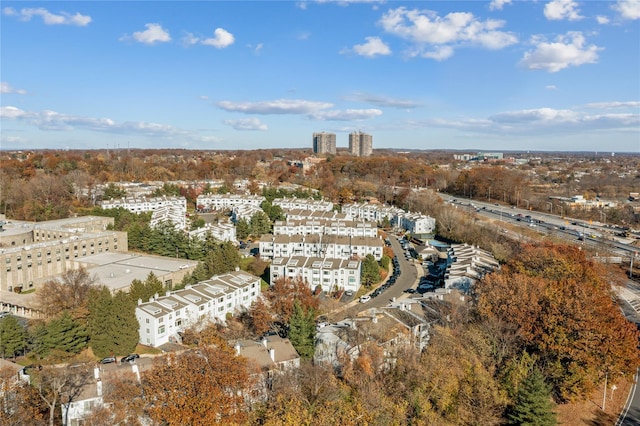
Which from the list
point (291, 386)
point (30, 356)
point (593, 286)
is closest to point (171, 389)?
point (291, 386)

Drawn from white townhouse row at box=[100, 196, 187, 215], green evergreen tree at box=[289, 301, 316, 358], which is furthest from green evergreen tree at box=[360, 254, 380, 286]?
white townhouse row at box=[100, 196, 187, 215]

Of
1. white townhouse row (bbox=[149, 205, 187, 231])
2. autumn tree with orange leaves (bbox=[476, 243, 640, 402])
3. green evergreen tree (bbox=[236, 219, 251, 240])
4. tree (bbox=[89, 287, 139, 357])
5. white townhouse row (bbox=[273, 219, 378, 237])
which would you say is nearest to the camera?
autumn tree with orange leaves (bbox=[476, 243, 640, 402])

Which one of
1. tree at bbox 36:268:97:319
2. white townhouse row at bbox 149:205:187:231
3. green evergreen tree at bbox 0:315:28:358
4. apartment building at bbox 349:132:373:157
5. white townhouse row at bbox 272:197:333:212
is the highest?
apartment building at bbox 349:132:373:157

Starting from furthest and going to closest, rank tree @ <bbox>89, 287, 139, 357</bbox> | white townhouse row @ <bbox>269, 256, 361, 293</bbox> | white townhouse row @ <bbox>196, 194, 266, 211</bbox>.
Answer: white townhouse row @ <bbox>196, 194, 266, 211</bbox> → white townhouse row @ <bbox>269, 256, 361, 293</bbox> → tree @ <bbox>89, 287, 139, 357</bbox>

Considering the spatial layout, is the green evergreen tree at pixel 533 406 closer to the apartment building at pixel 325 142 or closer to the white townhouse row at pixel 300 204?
the white townhouse row at pixel 300 204

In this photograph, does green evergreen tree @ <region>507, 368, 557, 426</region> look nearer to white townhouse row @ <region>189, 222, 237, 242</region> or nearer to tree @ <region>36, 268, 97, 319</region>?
tree @ <region>36, 268, 97, 319</region>

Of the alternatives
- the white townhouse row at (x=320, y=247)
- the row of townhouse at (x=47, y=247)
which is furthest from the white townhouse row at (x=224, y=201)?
the white townhouse row at (x=320, y=247)

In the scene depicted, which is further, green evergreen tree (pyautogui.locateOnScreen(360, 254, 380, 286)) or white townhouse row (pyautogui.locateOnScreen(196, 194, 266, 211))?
white townhouse row (pyautogui.locateOnScreen(196, 194, 266, 211))

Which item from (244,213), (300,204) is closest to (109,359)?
(244,213)
